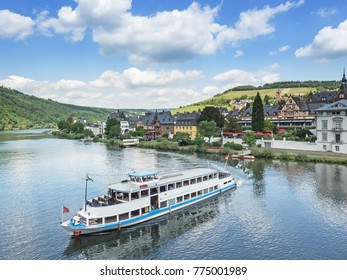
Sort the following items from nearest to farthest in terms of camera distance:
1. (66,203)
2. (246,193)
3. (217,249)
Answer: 1. (217,249)
2. (66,203)
3. (246,193)

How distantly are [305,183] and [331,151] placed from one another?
80.4ft

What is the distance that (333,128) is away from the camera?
63469 mm

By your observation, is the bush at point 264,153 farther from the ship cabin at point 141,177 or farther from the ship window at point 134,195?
the ship window at point 134,195

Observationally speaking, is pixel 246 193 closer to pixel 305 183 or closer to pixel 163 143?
pixel 305 183

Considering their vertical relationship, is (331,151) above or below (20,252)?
above

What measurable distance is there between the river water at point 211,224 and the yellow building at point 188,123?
56.9m

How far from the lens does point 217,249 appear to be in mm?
24234

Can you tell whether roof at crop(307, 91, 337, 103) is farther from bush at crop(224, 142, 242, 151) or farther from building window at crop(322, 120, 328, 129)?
building window at crop(322, 120, 328, 129)

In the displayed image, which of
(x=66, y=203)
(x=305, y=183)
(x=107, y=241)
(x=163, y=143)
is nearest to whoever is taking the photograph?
(x=107, y=241)

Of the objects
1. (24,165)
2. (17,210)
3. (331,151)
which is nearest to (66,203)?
(17,210)

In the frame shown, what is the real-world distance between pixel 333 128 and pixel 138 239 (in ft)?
171

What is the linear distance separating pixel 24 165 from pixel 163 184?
41275 mm

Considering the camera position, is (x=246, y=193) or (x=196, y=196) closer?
(x=196, y=196)

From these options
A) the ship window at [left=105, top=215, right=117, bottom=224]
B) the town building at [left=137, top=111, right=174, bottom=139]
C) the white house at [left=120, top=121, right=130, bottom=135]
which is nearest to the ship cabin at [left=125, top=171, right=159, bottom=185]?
the ship window at [left=105, top=215, right=117, bottom=224]
